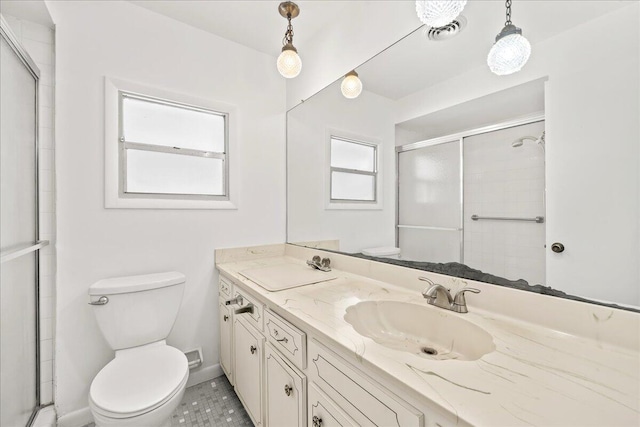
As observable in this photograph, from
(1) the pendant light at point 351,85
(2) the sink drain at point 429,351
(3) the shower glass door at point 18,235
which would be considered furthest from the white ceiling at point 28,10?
(2) the sink drain at point 429,351

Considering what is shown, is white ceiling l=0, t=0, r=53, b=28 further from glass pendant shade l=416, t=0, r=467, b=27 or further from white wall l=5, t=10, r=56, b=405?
glass pendant shade l=416, t=0, r=467, b=27

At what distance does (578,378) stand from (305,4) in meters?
2.05

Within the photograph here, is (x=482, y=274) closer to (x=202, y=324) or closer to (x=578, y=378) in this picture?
(x=578, y=378)

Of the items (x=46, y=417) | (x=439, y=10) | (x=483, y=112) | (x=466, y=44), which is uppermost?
(x=439, y=10)

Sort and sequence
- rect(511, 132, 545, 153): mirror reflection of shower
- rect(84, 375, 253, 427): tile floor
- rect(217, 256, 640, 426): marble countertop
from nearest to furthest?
1. rect(217, 256, 640, 426): marble countertop
2. rect(511, 132, 545, 153): mirror reflection of shower
3. rect(84, 375, 253, 427): tile floor

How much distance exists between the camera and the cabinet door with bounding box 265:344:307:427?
37.6 inches

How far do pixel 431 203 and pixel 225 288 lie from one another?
1.39 meters

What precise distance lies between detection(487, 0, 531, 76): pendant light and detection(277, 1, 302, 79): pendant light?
0.97m

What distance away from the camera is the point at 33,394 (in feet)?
4.58

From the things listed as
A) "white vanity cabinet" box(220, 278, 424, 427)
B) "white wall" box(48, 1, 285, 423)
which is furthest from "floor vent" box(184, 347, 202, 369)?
"white vanity cabinet" box(220, 278, 424, 427)

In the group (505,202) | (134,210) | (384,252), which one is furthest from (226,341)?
(505,202)

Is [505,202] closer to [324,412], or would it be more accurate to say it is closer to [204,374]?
[324,412]

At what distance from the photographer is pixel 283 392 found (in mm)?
1066

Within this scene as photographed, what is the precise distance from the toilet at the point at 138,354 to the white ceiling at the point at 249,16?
5.50ft
